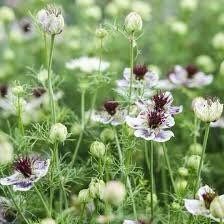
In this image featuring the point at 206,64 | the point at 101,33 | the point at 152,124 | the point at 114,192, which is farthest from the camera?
the point at 206,64

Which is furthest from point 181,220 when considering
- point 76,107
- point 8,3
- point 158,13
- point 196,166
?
point 8,3

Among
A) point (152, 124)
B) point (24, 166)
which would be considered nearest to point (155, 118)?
point (152, 124)

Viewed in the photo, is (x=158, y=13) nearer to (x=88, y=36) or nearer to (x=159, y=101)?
(x=88, y=36)

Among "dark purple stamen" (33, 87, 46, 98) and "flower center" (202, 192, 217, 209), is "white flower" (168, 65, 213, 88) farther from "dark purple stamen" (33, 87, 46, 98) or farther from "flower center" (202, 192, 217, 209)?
"flower center" (202, 192, 217, 209)

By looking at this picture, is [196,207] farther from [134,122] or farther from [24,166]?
[24,166]

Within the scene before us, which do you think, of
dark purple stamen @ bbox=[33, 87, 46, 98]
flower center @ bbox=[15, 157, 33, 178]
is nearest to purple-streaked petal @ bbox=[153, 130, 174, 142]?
flower center @ bbox=[15, 157, 33, 178]

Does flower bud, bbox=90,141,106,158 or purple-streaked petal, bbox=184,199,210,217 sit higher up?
flower bud, bbox=90,141,106,158
